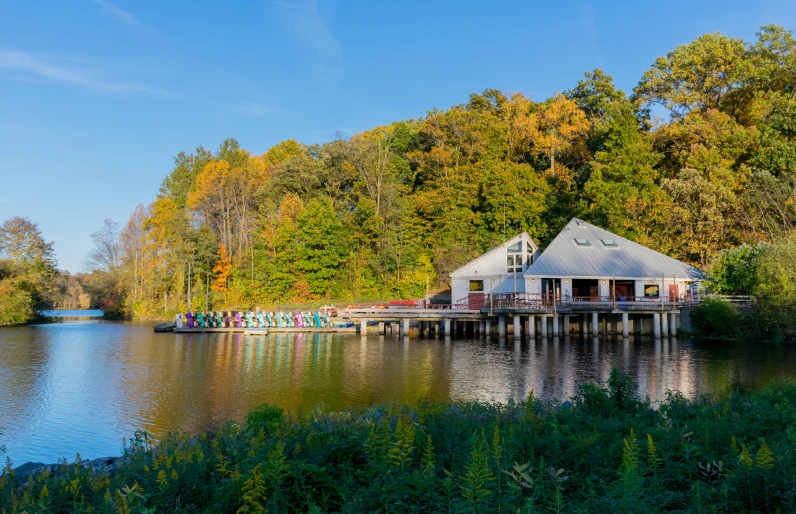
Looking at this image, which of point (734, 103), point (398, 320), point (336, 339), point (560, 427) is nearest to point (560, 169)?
point (734, 103)

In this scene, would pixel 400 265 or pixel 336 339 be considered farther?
pixel 400 265

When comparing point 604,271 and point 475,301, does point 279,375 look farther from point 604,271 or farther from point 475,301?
point 604,271

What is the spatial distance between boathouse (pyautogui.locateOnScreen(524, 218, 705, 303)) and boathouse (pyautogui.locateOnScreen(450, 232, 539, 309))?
7.73ft

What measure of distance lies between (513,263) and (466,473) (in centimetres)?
3773

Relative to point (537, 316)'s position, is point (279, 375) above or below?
Result: below

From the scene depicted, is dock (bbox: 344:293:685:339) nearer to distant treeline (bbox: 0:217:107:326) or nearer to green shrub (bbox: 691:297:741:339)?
green shrub (bbox: 691:297:741:339)

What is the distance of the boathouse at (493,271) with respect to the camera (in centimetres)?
4121

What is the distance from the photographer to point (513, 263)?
1649 inches

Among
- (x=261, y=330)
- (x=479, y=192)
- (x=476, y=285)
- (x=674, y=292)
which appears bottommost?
(x=261, y=330)

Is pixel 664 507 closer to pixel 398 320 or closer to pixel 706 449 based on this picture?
pixel 706 449

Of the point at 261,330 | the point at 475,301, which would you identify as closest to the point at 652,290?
the point at 475,301

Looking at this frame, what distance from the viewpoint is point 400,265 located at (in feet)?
180

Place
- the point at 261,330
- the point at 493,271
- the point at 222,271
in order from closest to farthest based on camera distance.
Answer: the point at 493,271 < the point at 261,330 < the point at 222,271

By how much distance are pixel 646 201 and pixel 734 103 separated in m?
13.7
